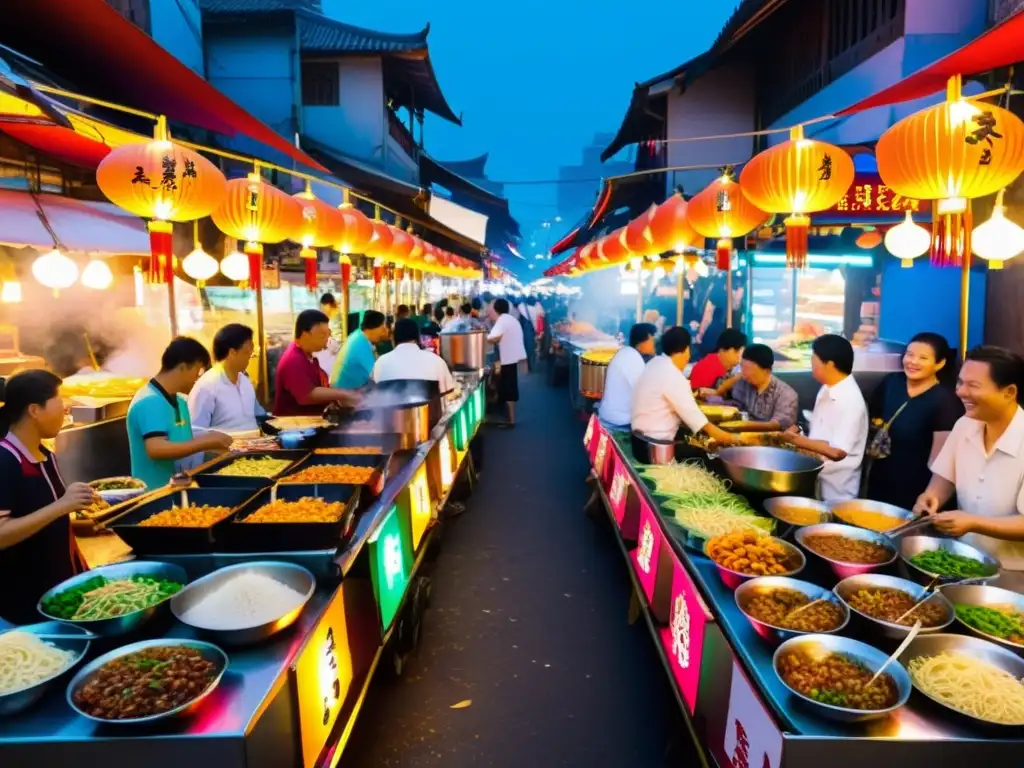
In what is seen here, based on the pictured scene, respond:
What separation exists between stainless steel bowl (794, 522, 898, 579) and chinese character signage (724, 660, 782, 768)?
804mm

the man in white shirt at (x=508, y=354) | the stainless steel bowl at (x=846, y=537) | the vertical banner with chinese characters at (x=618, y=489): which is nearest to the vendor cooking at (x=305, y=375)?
the vertical banner with chinese characters at (x=618, y=489)

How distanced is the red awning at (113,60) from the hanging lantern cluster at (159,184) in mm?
948

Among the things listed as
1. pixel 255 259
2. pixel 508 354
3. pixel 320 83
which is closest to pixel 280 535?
pixel 255 259

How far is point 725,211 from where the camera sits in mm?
6816

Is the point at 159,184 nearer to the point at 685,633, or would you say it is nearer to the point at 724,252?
the point at 685,633

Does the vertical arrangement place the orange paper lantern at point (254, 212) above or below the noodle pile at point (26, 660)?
above

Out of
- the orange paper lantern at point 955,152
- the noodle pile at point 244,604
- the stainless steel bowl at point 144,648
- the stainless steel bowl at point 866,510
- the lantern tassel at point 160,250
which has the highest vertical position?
the orange paper lantern at point 955,152

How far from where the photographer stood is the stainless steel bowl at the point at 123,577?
2781mm

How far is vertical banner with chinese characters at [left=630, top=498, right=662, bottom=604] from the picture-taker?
4.57 metres

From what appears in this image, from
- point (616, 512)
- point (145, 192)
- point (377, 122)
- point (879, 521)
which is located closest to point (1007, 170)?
point (879, 521)

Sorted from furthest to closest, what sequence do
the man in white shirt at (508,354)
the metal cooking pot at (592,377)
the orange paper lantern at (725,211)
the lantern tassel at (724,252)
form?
the man in white shirt at (508,354), the metal cooking pot at (592,377), the lantern tassel at (724,252), the orange paper lantern at (725,211)

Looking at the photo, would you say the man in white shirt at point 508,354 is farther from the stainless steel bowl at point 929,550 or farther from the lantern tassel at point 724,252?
the stainless steel bowl at point 929,550

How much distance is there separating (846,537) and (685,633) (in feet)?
3.19

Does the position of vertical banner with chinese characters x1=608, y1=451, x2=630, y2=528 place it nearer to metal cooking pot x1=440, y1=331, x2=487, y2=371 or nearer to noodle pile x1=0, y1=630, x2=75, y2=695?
noodle pile x1=0, y1=630, x2=75, y2=695
